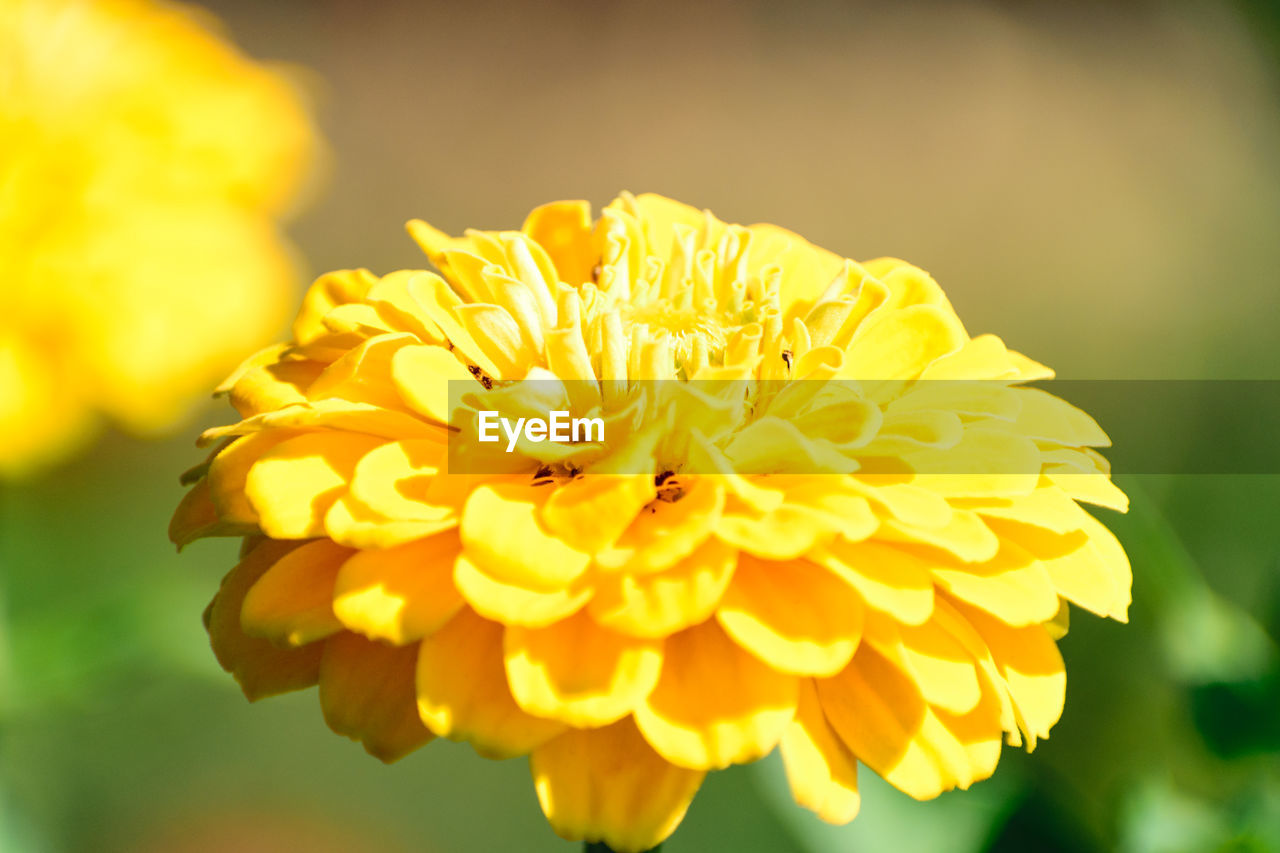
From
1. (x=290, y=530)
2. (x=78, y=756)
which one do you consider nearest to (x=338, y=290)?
(x=290, y=530)

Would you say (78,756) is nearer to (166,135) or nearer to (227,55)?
(166,135)

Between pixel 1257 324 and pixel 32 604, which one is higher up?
pixel 1257 324

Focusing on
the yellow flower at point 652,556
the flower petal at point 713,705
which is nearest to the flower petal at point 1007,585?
the yellow flower at point 652,556

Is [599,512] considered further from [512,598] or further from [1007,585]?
[1007,585]

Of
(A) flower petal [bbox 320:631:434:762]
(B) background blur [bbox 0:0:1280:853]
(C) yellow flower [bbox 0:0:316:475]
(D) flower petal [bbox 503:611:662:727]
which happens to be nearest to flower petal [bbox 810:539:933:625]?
(D) flower petal [bbox 503:611:662:727]

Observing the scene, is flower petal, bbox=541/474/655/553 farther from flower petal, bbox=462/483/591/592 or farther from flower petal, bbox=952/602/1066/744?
flower petal, bbox=952/602/1066/744
